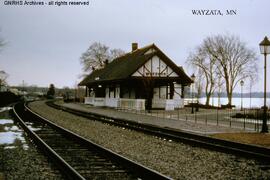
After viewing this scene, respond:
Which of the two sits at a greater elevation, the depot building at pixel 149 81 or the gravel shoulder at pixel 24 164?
the depot building at pixel 149 81

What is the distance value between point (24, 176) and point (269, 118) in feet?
71.5

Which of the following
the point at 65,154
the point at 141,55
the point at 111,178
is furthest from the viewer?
the point at 141,55

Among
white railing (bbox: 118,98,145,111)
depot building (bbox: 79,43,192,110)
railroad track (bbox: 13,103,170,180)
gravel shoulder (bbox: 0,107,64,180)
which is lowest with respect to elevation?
gravel shoulder (bbox: 0,107,64,180)

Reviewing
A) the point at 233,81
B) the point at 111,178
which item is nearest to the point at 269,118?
the point at 111,178

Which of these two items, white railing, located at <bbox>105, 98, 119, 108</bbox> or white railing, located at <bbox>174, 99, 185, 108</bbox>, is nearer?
white railing, located at <bbox>105, 98, 119, 108</bbox>

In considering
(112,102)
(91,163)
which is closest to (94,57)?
(112,102)

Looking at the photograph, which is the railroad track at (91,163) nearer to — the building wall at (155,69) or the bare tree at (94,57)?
the building wall at (155,69)

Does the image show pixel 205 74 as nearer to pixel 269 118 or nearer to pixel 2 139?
pixel 269 118

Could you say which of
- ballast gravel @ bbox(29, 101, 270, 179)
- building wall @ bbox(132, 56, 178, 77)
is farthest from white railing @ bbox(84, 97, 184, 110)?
ballast gravel @ bbox(29, 101, 270, 179)

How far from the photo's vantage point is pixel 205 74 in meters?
66.1

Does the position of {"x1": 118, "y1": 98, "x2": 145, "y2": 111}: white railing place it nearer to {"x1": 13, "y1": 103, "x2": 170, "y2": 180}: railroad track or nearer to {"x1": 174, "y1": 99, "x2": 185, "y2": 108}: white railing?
{"x1": 174, "y1": 99, "x2": 185, "y2": 108}: white railing

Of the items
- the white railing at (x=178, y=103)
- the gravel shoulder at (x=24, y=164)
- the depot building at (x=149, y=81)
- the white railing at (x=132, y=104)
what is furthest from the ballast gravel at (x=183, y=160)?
the white railing at (x=178, y=103)

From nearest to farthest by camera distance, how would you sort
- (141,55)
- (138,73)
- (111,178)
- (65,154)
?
(111,178) → (65,154) → (138,73) → (141,55)

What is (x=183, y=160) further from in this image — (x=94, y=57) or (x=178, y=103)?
(x=94, y=57)
